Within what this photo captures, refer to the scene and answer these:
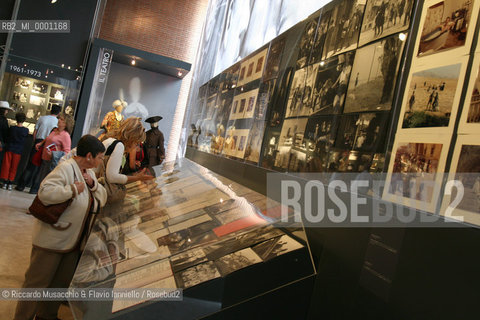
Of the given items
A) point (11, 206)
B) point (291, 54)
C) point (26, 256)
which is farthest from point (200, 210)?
point (11, 206)

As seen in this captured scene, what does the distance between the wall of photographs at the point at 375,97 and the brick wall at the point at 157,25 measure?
36.9 ft

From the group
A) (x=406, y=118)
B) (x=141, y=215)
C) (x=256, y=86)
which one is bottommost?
(x=141, y=215)

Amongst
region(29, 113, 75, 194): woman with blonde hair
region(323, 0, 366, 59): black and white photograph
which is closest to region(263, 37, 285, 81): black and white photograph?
region(323, 0, 366, 59): black and white photograph

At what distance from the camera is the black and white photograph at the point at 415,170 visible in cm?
173

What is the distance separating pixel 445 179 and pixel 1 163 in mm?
9699

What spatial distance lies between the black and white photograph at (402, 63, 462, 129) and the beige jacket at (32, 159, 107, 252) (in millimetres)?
2032

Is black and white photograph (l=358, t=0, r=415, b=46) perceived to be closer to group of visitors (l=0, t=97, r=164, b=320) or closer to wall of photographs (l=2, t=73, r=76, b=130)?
group of visitors (l=0, t=97, r=164, b=320)

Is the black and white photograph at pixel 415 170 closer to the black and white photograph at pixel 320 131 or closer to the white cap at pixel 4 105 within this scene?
the black and white photograph at pixel 320 131

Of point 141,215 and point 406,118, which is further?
point 141,215

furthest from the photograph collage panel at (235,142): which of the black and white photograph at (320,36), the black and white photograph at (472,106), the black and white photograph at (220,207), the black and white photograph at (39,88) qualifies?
the black and white photograph at (39,88)

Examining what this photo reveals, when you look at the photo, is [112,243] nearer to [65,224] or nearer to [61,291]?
[65,224]

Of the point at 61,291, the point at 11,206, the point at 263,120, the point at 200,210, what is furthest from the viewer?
the point at 11,206

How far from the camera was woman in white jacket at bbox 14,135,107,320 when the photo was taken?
8.87 feet

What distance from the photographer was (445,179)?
5.44ft
